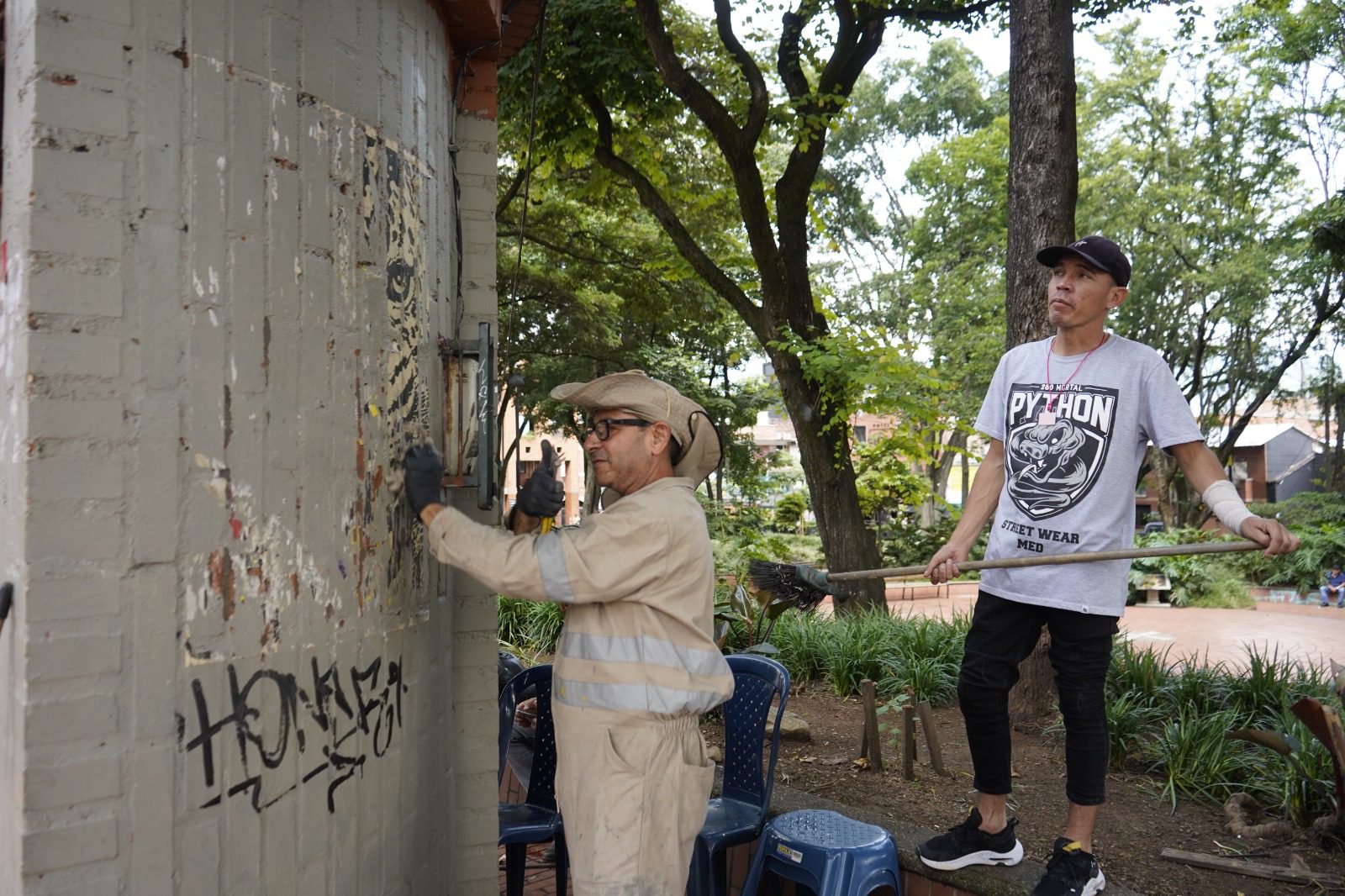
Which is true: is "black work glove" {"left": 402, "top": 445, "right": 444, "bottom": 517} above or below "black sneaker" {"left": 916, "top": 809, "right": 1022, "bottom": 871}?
above

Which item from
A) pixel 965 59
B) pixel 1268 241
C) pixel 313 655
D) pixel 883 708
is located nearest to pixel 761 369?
pixel 965 59

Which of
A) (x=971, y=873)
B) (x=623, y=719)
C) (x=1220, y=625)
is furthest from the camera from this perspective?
(x=1220, y=625)

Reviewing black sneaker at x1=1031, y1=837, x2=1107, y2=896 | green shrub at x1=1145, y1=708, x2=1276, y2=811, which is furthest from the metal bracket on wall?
green shrub at x1=1145, y1=708, x2=1276, y2=811

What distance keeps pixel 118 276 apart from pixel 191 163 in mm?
297

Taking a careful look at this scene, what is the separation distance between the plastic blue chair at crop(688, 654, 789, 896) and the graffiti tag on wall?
1.34 m

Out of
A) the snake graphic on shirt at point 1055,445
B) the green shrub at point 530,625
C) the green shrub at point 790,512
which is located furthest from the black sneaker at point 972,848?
the green shrub at point 790,512

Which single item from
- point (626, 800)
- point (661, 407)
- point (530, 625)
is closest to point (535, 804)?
point (626, 800)

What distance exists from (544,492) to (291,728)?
91 cm

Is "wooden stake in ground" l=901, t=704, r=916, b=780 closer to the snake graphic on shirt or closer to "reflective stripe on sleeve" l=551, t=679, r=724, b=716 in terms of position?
the snake graphic on shirt

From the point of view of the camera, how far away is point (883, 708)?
5859 millimetres

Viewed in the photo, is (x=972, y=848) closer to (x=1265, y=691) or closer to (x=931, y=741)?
(x=931, y=741)

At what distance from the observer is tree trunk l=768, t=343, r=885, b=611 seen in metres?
9.50

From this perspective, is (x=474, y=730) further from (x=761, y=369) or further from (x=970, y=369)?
(x=761, y=369)

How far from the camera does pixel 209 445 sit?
85.8 inches
